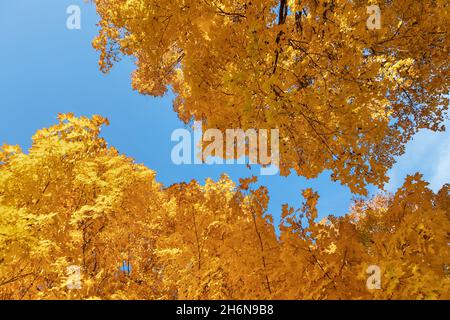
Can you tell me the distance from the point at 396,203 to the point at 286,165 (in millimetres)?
2809

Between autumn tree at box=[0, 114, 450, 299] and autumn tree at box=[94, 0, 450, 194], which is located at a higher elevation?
autumn tree at box=[94, 0, 450, 194]

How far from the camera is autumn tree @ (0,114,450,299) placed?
3207 mm

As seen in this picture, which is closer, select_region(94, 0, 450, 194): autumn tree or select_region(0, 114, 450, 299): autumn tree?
select_region(0, 114, 450, 299): autumn tree

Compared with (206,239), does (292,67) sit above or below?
above

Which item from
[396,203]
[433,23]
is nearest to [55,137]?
[396,203]

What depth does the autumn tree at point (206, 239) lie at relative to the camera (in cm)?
321

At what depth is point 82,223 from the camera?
744 cm

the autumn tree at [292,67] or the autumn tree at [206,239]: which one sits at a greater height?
the autumn tree at [292,67]

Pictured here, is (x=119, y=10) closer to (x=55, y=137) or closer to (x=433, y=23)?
(x=55, y=137)

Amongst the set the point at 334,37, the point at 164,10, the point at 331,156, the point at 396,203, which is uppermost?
the point at 164,10

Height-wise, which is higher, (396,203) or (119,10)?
(119,10)

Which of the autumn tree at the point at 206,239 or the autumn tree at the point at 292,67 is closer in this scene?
the autumn tree at the point at 206,239

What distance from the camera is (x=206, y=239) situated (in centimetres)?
564
